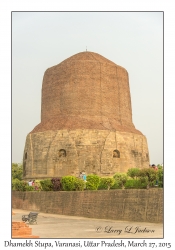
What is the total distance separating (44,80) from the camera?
31016 millimetres

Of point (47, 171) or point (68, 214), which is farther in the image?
point (47, 171)

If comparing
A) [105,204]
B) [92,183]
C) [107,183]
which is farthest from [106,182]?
[105,204]

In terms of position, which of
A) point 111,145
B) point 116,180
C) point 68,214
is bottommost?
point 68,214

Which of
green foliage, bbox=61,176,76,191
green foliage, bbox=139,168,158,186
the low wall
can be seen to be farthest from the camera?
green foliage, bbox=61,176,76,191

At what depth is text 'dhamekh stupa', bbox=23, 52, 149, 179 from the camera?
26.2 m

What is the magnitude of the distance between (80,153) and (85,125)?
84.3 inches

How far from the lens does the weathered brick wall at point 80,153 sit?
85.1 ft

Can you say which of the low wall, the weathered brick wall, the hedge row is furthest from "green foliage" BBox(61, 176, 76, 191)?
the weathered brick wall

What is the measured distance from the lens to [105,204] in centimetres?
1412

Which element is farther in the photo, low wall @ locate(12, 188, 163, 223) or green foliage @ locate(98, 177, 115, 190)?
green foliage @ locate(98, 177, 115, 190)

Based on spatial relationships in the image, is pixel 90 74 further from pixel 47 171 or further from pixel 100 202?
pixel 100 202

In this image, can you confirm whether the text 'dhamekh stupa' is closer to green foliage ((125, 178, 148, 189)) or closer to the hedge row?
the hedge row

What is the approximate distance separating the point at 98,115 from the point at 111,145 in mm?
2940
